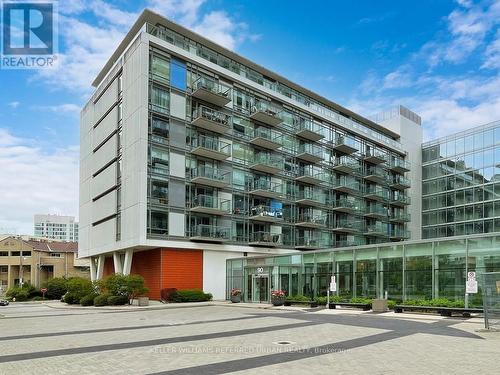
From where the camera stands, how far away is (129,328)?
763 inches

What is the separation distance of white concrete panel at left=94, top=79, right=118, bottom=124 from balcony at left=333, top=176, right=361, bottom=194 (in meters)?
27.2

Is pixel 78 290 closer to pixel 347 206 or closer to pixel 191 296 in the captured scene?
pixel 191 296

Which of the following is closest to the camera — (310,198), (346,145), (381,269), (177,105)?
(381,269)

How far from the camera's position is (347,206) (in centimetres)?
5819

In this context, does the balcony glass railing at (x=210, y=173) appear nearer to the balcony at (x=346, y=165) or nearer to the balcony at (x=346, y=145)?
the balcony at (x=346, y=165)

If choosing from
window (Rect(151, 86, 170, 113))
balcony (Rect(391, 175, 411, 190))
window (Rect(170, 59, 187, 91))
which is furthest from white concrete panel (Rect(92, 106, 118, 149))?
balcony (Rect(391, 175, 411, 190))

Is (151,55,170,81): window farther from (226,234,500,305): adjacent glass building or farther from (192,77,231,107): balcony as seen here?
(226,234,500,305): adjacent glass building

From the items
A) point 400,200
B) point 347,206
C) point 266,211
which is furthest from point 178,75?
point 400,200

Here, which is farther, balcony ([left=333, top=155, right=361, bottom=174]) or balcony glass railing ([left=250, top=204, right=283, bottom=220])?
balcony ([left=333, top=155, right=361, bottom=174])

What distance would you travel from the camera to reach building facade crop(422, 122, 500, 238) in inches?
2244

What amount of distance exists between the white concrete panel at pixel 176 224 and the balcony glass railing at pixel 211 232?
3.98 ft

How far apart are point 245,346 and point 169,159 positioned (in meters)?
28.9

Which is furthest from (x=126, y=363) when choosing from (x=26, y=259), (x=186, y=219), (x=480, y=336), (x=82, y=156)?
(x=26, y=259)

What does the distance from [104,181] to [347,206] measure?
93.3 feet
